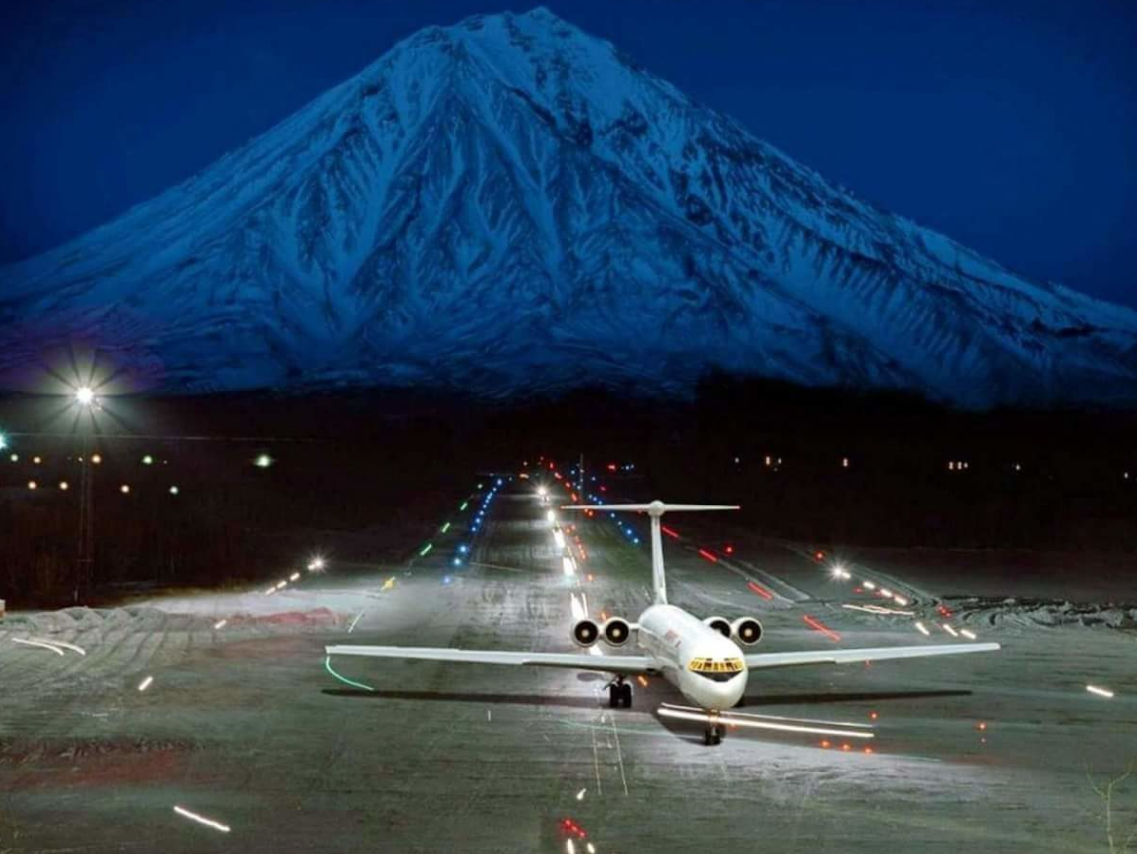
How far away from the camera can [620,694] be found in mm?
33281

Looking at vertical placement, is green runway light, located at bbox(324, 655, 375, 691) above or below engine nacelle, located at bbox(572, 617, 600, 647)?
below

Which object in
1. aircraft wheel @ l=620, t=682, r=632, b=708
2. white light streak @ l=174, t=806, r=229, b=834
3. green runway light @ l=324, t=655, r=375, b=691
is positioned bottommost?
white light streak @ l=174, t=806, r=229, b=834

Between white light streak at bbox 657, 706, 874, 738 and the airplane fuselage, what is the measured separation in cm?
78

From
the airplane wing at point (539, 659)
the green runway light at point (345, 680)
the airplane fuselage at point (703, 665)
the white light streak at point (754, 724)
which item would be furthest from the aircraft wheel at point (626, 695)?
the green runway light at point (345, 680)

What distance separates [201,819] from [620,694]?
501 inches

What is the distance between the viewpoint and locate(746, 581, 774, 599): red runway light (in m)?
56.3

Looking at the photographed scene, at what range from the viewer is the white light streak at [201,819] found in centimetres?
2262

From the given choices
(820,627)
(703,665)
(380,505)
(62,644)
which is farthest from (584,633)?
(380,505)

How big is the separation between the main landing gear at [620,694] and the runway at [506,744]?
2.03 feet

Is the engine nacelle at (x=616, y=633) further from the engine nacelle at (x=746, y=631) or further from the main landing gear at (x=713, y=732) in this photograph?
the main landing gear at (x=713, y=732)

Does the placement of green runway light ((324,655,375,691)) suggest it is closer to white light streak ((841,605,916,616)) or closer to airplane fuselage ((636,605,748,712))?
airplane fuselage ((636,605,748,712))

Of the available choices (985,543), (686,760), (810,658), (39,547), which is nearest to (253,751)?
(686,760)

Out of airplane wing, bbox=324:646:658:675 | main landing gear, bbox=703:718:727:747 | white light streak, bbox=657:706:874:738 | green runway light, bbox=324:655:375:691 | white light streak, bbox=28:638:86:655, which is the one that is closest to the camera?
main landing gear, bbox=703:718:727:747

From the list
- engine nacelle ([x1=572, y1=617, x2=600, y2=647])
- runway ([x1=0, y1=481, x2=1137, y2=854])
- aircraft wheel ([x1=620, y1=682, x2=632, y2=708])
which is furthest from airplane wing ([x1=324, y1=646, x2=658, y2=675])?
runway ([x1=0, y1=481, x2=1137, y2=854])
